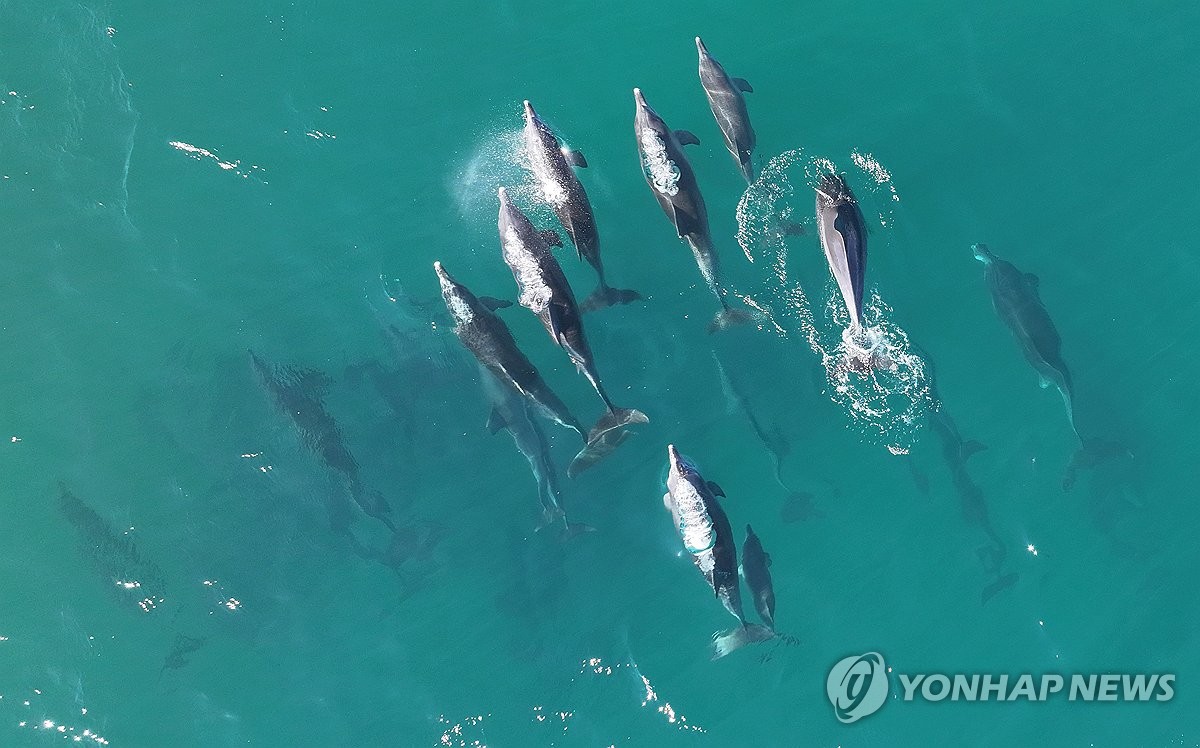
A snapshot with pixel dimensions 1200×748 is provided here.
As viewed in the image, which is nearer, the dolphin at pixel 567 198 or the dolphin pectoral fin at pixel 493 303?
the dolphin at pixel 567 198

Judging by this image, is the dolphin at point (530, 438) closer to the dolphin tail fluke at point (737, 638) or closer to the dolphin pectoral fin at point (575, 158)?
the dolphin tail fluke at point (737, 638)

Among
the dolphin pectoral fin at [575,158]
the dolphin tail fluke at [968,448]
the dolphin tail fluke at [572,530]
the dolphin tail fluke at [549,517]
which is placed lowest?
the dolphin tail fluke at [968,448]

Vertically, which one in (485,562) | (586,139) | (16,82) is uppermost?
(16,82)

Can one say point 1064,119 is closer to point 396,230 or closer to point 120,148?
point 396,230

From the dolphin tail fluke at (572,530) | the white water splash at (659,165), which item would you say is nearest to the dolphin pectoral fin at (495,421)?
the dolphin tail fluke at (572,530)

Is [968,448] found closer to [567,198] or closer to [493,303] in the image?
[567,198]

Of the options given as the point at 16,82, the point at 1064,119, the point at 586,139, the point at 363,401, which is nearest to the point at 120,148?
the point at 16,82
